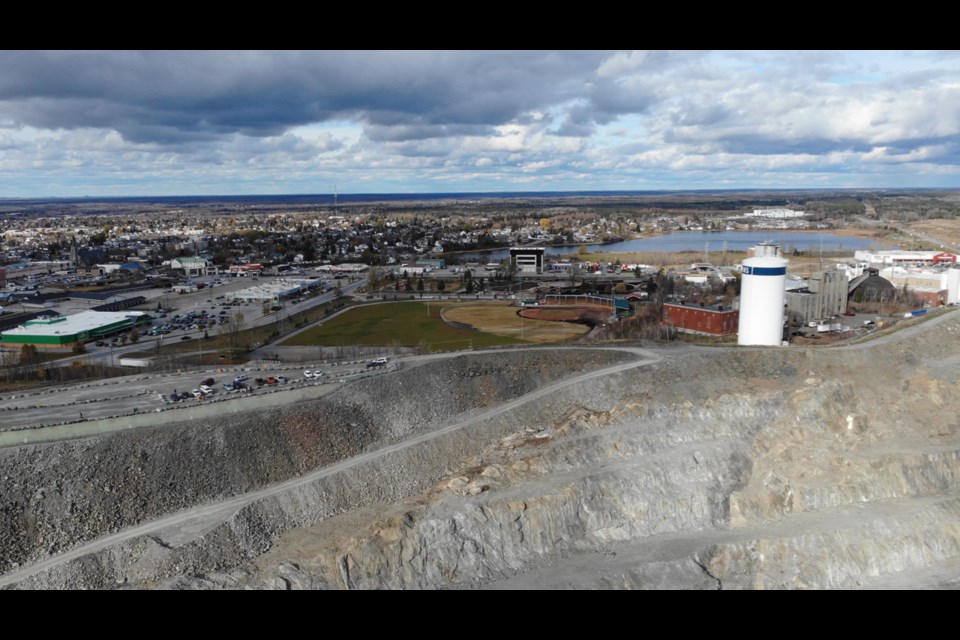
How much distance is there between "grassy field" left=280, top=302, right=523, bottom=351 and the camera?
41781mm

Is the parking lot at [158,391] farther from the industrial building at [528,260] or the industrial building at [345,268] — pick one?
the industrial building at [345,268]

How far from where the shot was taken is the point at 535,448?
23.8 metres

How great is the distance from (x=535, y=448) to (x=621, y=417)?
3722mm

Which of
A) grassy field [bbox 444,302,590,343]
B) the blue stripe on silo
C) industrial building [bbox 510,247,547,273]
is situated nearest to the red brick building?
the blue stripe on silo

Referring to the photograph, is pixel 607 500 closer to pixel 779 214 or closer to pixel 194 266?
pixel 194 266

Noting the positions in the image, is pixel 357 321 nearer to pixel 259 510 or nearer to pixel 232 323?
pixel 232 323

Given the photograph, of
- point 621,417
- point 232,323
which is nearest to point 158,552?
point 621,417

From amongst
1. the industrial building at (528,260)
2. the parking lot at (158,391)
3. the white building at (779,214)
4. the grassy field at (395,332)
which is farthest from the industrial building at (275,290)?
the white building at (779,214)

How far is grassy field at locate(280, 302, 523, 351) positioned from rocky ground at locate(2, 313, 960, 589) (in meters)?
12.5

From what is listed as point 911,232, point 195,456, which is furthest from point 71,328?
point 911,232

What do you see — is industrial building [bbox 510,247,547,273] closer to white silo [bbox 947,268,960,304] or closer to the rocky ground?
white silo [bbox 947,268,960,304]

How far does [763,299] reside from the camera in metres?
35.7

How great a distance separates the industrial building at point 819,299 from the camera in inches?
1699

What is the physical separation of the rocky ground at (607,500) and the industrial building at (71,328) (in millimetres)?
21905
